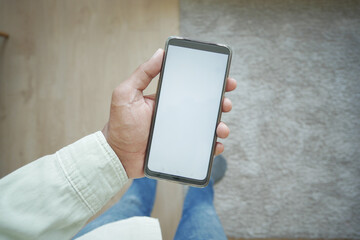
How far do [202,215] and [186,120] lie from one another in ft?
1.03

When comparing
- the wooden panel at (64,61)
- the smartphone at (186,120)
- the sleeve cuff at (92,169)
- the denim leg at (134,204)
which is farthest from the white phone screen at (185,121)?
the wooden panel at (64,61)

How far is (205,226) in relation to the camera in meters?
0.60

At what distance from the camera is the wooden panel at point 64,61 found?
846 mm

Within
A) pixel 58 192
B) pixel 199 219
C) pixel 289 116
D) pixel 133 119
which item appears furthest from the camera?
pixel 289 116

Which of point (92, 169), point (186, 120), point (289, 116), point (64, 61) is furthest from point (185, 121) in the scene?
point (64, 61)

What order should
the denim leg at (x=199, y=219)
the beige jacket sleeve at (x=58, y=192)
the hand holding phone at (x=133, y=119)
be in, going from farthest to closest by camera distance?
the denim leg at (x=199, y=219) < the hand holding phone at (x=133, y=119) < the beige jacket sleeve at (x=58, y=192)

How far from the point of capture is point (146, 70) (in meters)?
0.49

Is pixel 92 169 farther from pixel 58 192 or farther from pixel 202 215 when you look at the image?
pixel 202 215

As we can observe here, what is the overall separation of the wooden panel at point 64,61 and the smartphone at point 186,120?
0.38m

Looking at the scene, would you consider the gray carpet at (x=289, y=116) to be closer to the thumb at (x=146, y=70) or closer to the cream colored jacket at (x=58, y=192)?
the thumb at (x=146, y=70)

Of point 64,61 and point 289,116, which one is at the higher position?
point 64,61

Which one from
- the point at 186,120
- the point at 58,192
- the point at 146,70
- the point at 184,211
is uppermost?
the point at 146,70

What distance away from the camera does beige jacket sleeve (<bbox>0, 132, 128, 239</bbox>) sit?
36 cm

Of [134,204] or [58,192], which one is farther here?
[134,204]
